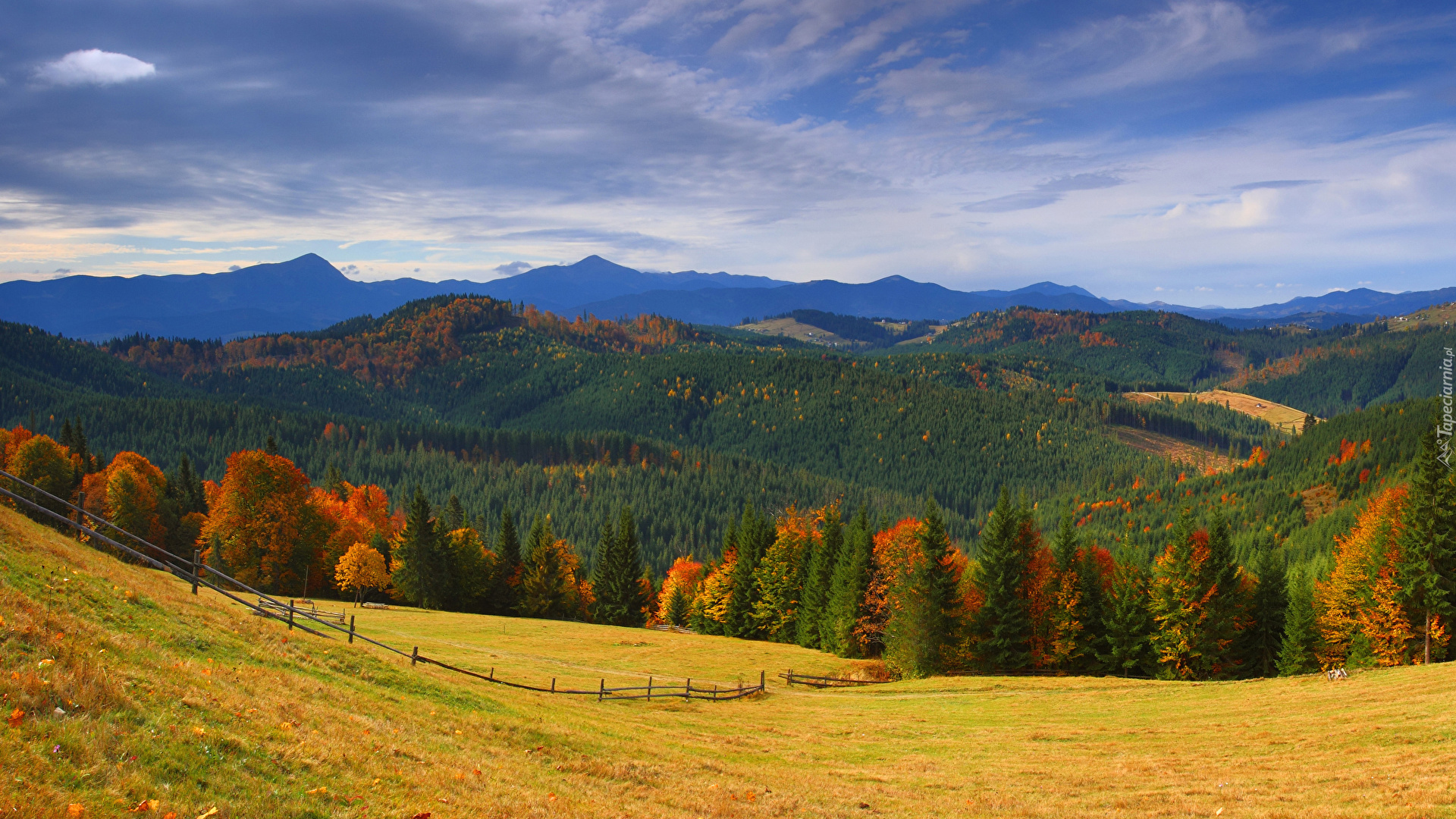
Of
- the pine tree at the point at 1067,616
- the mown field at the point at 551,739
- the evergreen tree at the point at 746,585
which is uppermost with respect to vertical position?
the mown field at the point at 551,739

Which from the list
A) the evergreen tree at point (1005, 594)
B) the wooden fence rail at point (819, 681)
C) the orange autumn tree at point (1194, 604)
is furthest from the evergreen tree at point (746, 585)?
the orange autumn tree at point (1194, 604)

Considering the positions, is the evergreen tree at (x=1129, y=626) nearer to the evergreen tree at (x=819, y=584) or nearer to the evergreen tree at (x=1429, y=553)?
the evergreen tree at (x=1429, y=553)

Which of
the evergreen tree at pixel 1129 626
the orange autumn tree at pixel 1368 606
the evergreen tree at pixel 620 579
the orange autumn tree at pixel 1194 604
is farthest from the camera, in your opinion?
the evergreen tree at pixel 620 579

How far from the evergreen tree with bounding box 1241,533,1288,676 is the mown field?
16618 millimetres

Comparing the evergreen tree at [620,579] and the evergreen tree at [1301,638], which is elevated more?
the evergreen tree at [1301,638]

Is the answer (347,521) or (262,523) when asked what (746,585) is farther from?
(262,523)

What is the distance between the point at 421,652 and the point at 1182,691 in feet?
143

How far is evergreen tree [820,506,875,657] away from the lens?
66.1 m

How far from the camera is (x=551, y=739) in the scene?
2378 centimetres

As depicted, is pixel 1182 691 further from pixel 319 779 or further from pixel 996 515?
pixel 319 779

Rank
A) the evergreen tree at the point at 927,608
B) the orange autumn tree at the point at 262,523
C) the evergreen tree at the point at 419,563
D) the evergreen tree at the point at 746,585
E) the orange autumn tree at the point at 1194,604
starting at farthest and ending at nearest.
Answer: the evergreen tree at the point at 746,585, the evergreen tree at the point at 419,563, the orange autumn tree at the point at 262,523, the evergreen tree at the point at 927,608, the orange autumn tree at the point at 1194,604

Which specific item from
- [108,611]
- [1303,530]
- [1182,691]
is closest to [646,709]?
[108,611]

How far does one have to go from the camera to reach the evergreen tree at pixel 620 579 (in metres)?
93.3

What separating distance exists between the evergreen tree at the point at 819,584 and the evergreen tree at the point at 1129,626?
79.7ft
